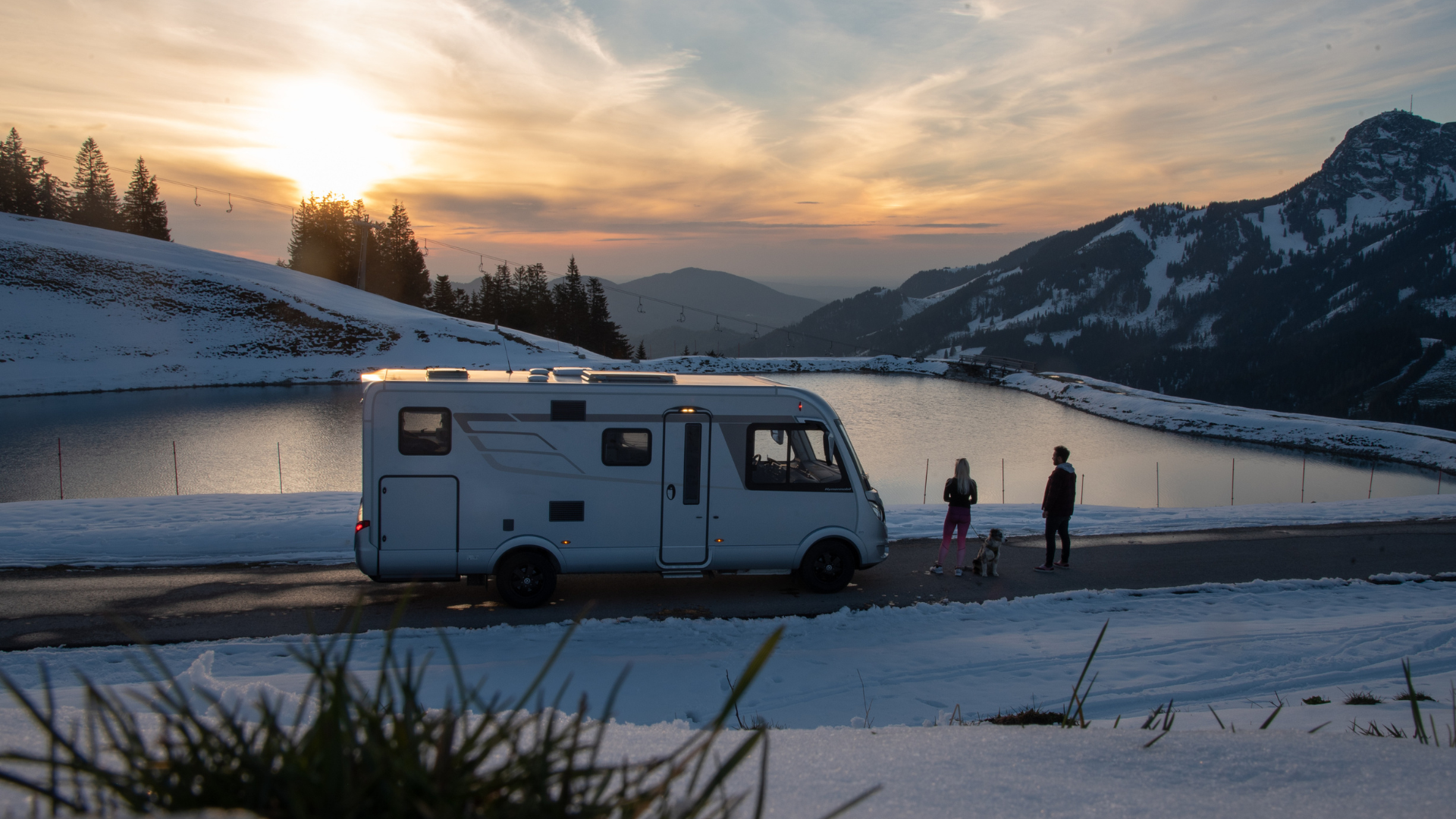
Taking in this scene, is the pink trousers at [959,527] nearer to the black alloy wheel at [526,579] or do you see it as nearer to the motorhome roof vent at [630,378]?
the motorhome roof vent at [630,378]

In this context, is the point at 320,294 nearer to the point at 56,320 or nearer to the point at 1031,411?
the point at 56,320

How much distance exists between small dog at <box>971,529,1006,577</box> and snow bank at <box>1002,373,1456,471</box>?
27.0 metres

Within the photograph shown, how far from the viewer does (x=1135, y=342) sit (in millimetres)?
179250

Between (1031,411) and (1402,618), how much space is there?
2978 cm

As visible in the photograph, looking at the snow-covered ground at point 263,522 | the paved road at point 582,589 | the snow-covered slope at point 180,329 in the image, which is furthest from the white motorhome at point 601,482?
the snow-covered slope at point 180,329

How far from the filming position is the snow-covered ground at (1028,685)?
2494 millimetres

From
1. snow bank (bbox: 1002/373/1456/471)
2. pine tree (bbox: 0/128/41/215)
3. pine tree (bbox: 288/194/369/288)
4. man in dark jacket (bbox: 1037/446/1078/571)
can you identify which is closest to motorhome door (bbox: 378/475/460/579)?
man in dark jacket (bbox: 1037/446/1078/571)

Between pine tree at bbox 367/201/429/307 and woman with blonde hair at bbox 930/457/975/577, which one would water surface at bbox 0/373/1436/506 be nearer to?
woman with blonde hair at bbox 930/457/975/577

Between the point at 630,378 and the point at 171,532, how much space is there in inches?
329

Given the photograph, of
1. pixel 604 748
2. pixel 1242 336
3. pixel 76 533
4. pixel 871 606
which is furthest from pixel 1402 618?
pixel 1242 336

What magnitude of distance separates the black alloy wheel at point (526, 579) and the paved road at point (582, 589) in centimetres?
16

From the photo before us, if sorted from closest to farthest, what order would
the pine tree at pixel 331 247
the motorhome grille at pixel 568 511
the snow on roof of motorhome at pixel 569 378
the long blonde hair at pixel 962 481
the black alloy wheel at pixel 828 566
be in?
the motorhome grille at pixel 568 511 → the snow on roof of motorhome at pixel 569 378 → the black alloy wheel at pixel 828 566 → the long blonde hair at pixel 962 481 → the pine tree at pixel 331 247

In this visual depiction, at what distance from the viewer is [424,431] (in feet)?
31.4

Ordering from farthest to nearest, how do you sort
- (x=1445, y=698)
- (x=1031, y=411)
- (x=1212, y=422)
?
(x=1031, y=411) < (x=1212, y=422) < (x=1445, y=698)
